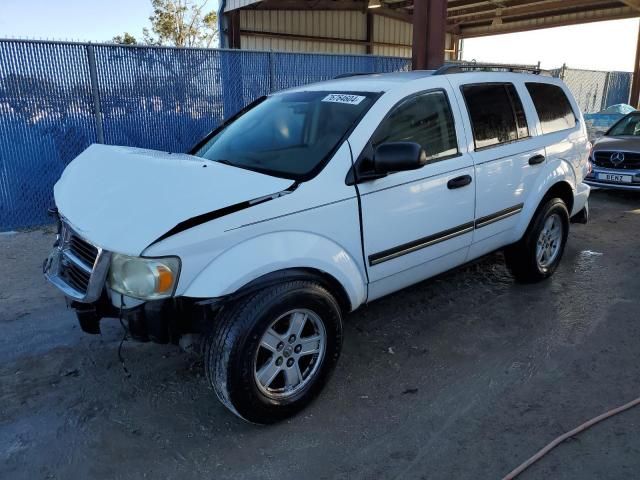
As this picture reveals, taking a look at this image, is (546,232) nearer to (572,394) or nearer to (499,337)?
(499,337)

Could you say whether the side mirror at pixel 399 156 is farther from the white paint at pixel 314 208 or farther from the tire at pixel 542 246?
the tire at pixel 542 246

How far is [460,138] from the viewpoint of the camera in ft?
12.1

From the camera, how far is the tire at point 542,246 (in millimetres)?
4512

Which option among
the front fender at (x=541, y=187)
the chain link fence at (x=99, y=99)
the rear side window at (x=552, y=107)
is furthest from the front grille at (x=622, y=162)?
the chain link fence at (x=99, y=99)

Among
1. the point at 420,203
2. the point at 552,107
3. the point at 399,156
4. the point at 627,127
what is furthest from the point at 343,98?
the point at 627,127

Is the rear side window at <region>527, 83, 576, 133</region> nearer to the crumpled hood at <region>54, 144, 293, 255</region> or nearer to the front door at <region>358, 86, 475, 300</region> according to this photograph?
the front door at <region>358, 86, 475, 300</region>

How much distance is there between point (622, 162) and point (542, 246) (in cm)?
479

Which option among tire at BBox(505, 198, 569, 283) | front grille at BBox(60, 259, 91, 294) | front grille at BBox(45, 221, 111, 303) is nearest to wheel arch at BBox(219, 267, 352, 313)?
front grille at BBox(45, 221, 111, 303)

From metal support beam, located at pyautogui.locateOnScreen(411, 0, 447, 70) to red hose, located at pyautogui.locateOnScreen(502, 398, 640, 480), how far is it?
6.59 metres

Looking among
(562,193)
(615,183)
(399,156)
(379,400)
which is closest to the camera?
(399,156)

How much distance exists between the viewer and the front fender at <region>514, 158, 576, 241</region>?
4.37 m

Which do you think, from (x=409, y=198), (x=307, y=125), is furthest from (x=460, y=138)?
(x=307, y=125)

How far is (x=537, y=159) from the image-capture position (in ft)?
14.2

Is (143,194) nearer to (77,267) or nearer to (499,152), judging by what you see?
(77,267)
